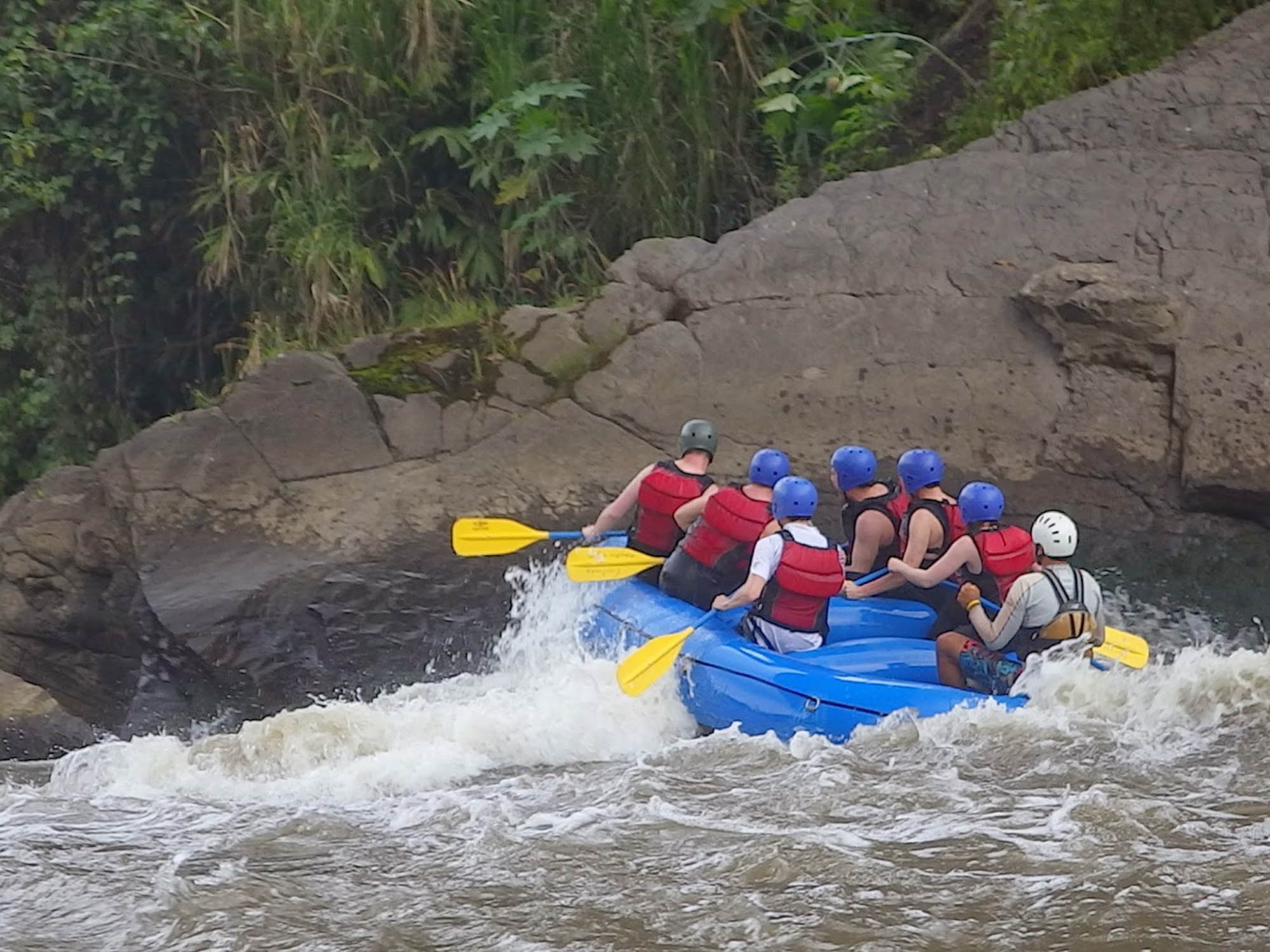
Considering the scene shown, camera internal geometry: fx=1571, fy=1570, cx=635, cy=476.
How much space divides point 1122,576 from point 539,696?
2909 millimetres

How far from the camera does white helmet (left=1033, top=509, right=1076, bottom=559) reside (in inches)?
220

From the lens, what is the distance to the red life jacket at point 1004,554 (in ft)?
19.9

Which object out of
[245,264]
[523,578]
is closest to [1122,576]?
[523,578]

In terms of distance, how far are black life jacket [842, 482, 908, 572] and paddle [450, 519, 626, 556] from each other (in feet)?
3.50

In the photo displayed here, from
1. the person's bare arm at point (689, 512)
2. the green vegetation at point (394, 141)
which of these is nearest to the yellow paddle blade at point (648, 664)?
the person's bare arm at point (689, 512)

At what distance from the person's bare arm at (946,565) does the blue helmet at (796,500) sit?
527 millimetres

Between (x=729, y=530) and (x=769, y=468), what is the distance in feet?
1.01

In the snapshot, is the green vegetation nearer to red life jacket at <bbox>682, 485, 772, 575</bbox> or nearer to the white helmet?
red life jacket at <bbox>682, 485, 772, 575</bbox>

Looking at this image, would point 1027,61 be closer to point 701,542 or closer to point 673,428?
point 673,428

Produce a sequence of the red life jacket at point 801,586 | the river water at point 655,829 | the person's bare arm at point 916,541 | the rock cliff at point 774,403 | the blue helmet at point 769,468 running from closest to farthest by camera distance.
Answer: the river water at point 655,829, the red life jacket at point 801,586, the person's bare arm at point 916,541, the blue helmet at point 769,468, the rock cliff at point 774,403

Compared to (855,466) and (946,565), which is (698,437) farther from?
(946,565)

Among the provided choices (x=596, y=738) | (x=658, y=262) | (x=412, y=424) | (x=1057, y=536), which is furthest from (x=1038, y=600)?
(x=412, y=424)

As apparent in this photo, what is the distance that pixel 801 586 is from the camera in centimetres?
598

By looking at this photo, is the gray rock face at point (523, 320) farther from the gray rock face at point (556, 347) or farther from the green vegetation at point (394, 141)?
the green vegetation at point (394, 141)
